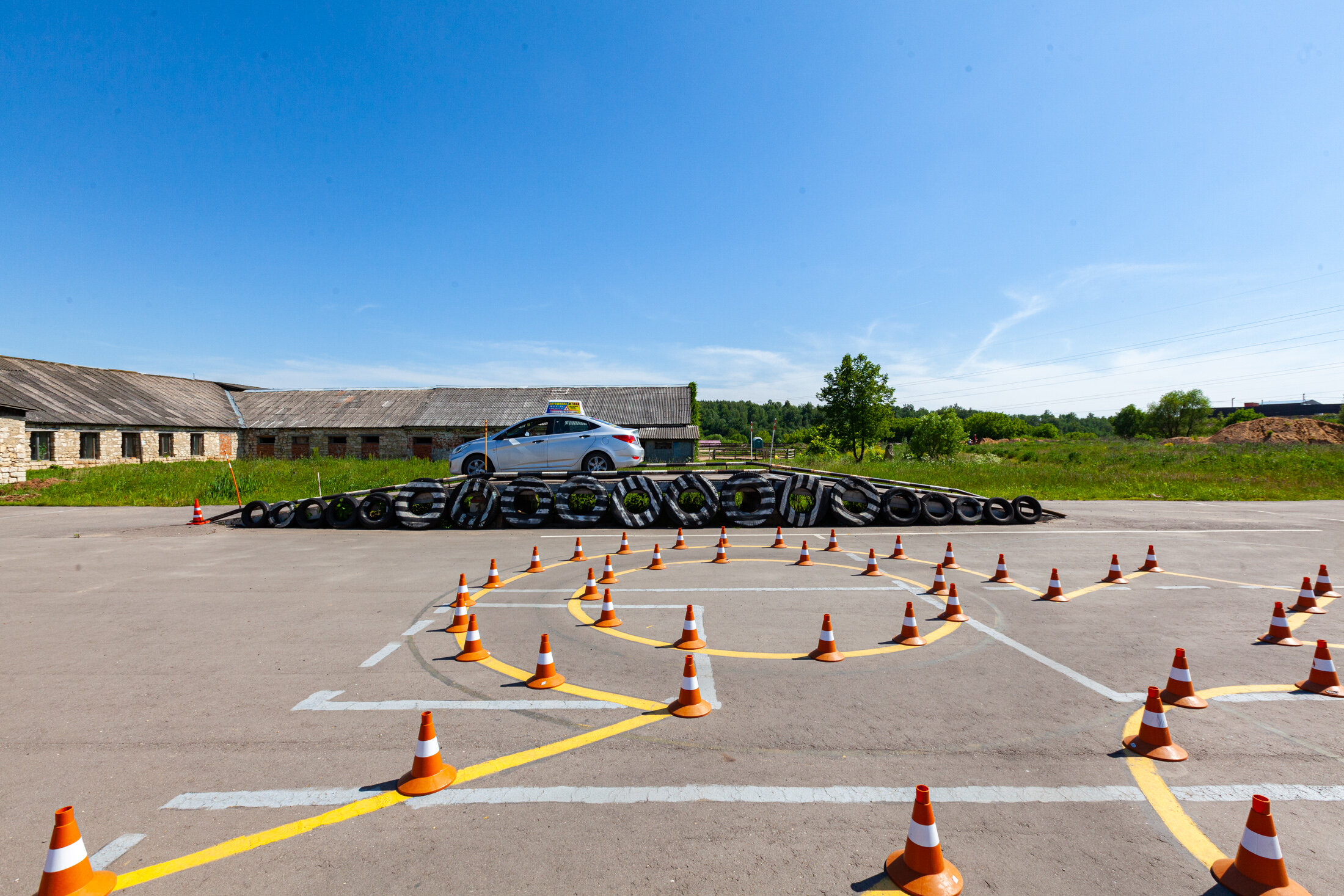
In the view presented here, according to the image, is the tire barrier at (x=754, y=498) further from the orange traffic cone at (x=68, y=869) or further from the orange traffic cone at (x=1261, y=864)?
the orange traffic cone at (x=68, y=869)

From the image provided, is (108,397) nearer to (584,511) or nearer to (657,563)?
(584,511)

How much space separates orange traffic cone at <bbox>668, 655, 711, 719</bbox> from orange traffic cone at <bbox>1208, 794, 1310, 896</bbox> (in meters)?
2.87

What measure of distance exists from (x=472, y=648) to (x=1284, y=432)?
96285mm

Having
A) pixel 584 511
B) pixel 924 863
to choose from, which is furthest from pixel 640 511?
pixel 924 863

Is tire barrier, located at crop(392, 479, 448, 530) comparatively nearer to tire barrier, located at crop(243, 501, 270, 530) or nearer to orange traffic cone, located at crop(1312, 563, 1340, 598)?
tire barrier, located at crop(243, 501, 270, 530)

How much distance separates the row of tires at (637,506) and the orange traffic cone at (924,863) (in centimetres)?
1130

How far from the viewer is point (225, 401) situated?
4509cm

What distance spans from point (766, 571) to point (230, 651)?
6614mm

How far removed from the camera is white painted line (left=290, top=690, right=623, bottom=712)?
4.58 meters

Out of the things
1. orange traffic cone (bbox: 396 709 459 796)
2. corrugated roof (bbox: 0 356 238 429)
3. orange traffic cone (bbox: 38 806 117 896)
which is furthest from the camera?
corrugated roof (bbox: 0 356 238 429)

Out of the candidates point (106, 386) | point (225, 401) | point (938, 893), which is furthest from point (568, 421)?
point (225, 401)

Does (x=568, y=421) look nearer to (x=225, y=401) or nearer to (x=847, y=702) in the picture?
(x=847, y=702)

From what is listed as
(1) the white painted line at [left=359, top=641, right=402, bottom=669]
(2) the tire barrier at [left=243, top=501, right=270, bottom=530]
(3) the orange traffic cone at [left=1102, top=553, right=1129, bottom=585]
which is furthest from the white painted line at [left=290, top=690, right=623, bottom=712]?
(2) the tire barrier at [left=243, top=501, right=270, bottom=530]

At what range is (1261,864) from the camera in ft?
8.62
